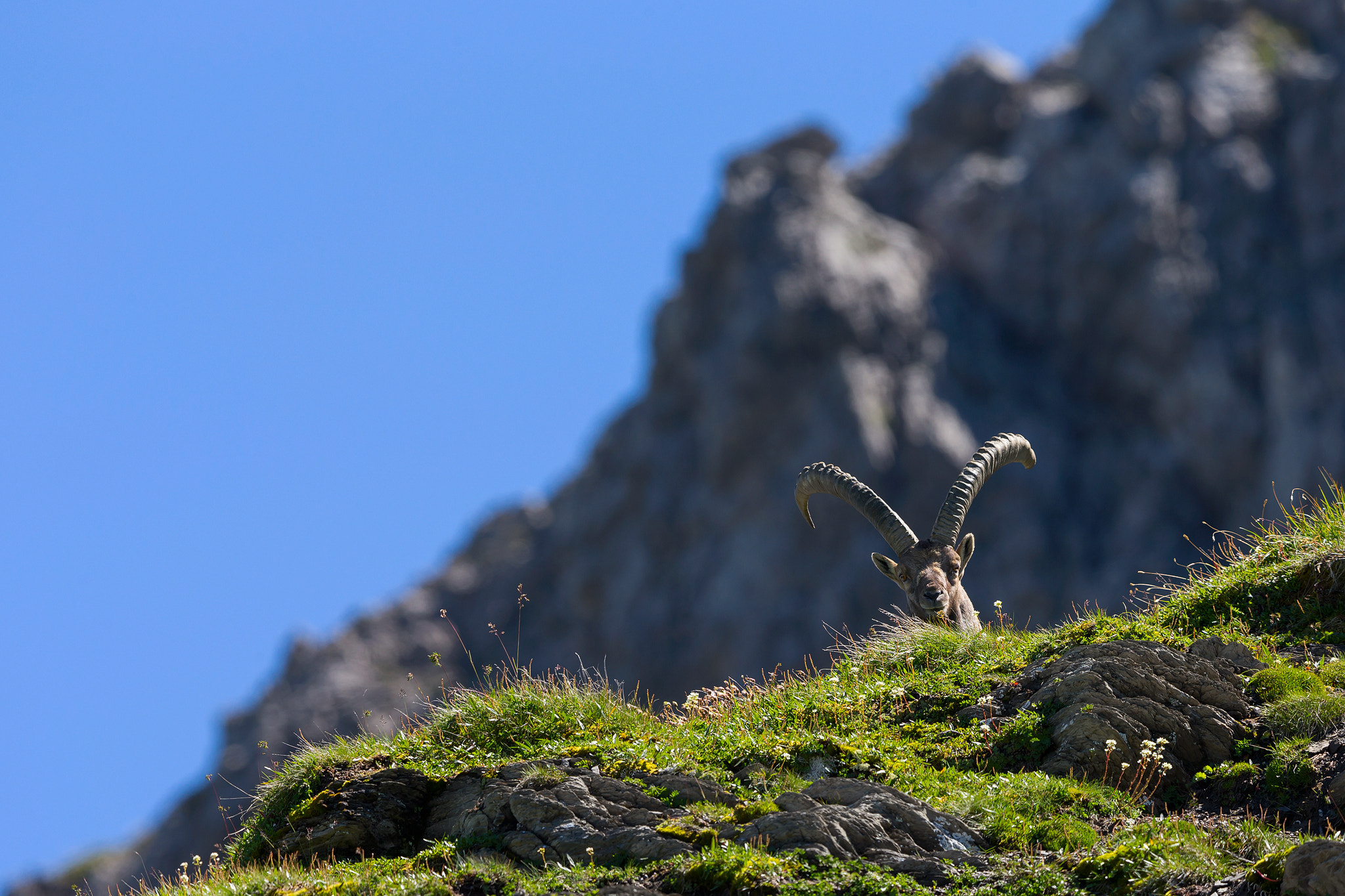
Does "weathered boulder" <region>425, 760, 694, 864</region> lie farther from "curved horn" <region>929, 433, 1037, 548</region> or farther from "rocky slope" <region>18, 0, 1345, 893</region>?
"rocky slope" <region>18, 0, 1345, 893</region>

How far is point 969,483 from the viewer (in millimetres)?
15391

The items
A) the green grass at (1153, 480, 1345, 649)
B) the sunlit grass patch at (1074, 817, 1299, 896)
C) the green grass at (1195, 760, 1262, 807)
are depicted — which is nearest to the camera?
the sunlit grass patch at (1074, 817, 1299, 896)

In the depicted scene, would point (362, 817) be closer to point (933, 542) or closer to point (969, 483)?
point (933, 542)

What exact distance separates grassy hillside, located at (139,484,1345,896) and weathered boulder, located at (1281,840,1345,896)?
0.32m

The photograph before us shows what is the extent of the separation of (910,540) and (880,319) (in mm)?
79140

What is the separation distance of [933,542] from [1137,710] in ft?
17.9

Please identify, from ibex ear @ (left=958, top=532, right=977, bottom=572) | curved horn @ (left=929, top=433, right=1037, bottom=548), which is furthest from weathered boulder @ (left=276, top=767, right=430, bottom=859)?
ibex ear @ (left=958, top=532, right=977, bottom=572)

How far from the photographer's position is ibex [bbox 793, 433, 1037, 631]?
14.6 m

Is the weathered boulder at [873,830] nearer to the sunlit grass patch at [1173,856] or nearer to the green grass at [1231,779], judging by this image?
the sunlit grass patch at [1173,856]

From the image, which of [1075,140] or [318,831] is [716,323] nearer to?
[1075,140]

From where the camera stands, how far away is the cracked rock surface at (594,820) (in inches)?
339

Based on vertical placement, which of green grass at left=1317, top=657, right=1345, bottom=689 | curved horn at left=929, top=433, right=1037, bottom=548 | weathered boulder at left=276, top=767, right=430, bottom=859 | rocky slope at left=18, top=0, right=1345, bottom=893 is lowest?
rocky slope at left=18, top=0, right=1345, bottom=893

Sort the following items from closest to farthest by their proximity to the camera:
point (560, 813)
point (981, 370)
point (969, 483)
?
point (560, 813) → point (969, 483) → point (981, 370)

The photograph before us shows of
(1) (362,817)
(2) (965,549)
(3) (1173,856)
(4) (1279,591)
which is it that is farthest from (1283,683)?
(1) (362,817)
